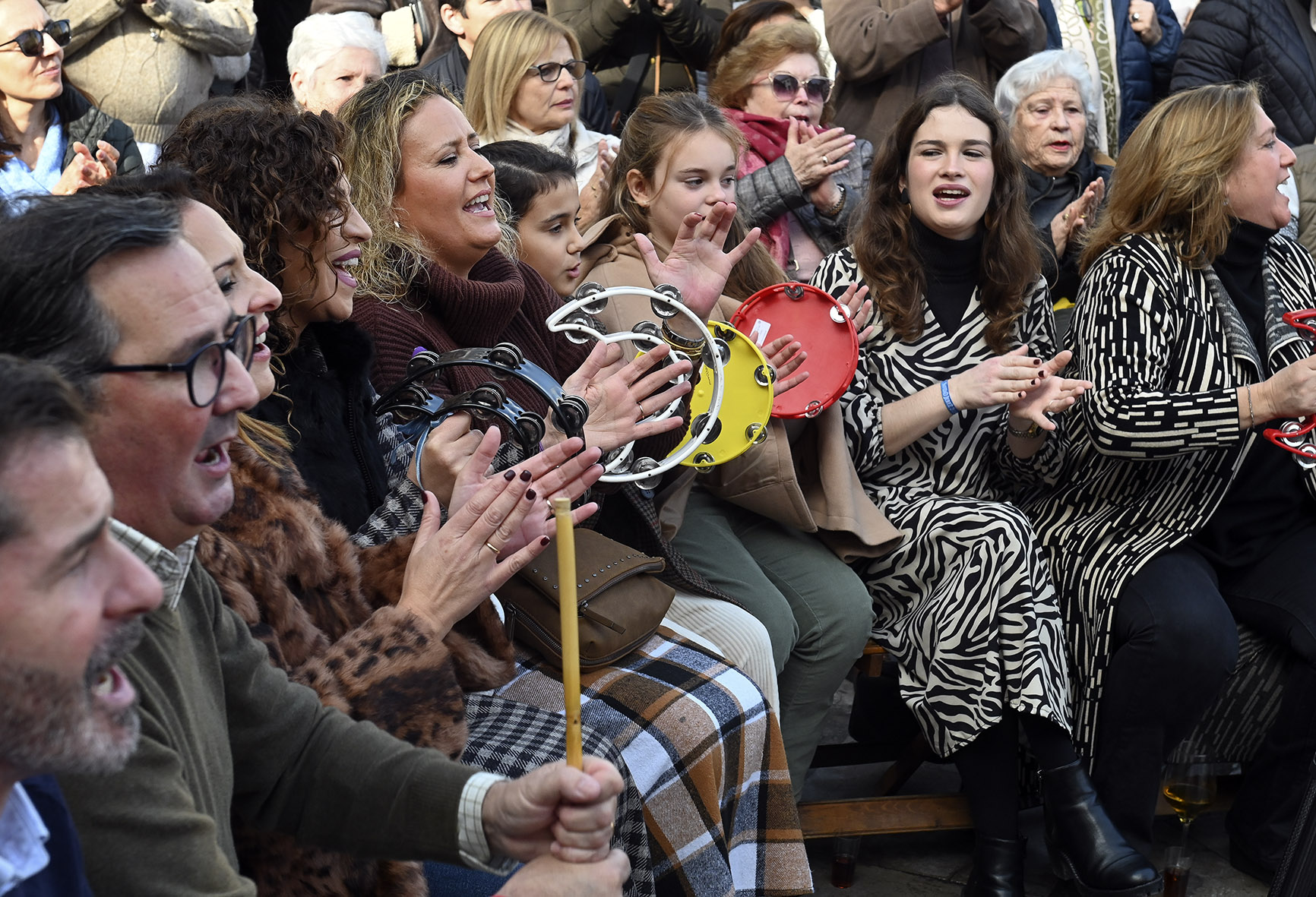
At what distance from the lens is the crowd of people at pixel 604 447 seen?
1.54 meters

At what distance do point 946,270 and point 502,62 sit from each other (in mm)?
1624

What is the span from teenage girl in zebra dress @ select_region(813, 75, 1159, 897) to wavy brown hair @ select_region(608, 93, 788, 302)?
0.19 meters

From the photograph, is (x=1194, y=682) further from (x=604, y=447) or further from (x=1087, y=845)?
(x=604, y=447)

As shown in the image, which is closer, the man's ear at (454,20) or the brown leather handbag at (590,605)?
the brown leather handbag at (590,605)

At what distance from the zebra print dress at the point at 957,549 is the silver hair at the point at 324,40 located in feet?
6.13

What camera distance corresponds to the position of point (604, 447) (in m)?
2.80

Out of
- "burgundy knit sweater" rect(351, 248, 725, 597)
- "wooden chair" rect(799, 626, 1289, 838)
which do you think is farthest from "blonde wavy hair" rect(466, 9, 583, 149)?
"wooden chair" rect(799, 626, 1289, 838)

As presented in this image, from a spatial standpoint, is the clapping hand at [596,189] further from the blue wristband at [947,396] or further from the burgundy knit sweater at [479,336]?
the blue wristband at [947,396]

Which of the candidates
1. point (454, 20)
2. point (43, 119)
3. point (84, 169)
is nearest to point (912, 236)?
point (454, 20)

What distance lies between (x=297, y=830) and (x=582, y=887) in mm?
449

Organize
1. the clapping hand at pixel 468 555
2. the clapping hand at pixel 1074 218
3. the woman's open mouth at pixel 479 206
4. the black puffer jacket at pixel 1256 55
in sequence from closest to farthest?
the clapping hand at pixel 468 555 → the woman's open mouth at pixel 479 206 → the clapping hand at pixel 1074 218 → the black puffer jacket at pixel 1256 55

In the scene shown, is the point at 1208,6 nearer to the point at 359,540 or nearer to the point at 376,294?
the point at 376,294

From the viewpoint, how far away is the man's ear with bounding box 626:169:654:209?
3.76 meters

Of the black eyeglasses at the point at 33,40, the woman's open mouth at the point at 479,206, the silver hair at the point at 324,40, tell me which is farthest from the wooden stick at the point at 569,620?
the silver hair at the point at 324,40
